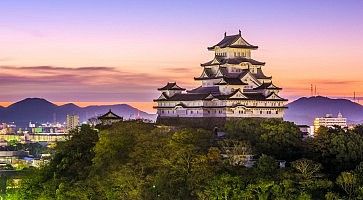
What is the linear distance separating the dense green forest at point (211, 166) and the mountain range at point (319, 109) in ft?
291

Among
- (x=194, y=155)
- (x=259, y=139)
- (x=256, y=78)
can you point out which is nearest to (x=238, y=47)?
(x=256, y=78)

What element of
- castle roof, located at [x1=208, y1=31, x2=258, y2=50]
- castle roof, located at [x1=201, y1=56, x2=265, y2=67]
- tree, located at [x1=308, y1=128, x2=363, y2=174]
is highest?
castle roof, located at [x1=208, y1=31, x2=258, y2=50]

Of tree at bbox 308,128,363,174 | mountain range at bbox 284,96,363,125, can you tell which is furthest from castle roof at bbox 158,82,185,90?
mountain range at bbox 284,96,363,125

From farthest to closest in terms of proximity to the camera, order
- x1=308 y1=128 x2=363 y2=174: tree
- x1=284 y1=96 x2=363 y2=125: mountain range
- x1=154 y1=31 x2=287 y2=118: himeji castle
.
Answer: x1=284 y1=96 x2=363 y2=125: mountain range → x1=154 y1=31 x2=287 y2=118: himeji castle → x1=308 y1=128 x2=363 y2=174: tree

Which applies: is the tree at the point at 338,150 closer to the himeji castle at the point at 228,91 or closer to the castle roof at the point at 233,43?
the himeji castle at the point at 228,91

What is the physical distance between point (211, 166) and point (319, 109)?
4519 inches

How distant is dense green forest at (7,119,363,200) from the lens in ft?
78.3

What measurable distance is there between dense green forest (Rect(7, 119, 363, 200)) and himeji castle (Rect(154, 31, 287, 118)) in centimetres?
362

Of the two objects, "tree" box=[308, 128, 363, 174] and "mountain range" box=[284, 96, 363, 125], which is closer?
"tree" box=[308, 128, 363, 174]

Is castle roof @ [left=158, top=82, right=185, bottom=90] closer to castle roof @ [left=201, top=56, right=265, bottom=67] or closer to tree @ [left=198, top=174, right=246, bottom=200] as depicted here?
castle roof @ [left=201, top=56, right=265, bottom=67]

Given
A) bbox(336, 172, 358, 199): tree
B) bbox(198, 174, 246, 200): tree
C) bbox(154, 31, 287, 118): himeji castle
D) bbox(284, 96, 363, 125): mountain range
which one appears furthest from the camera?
bbox(284, 96, 363, 125): mountain range

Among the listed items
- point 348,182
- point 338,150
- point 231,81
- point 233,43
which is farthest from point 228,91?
point 348,182

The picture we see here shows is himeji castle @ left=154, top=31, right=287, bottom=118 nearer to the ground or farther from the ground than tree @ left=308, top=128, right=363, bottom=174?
farther from the ground

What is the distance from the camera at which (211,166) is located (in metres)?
25.7
